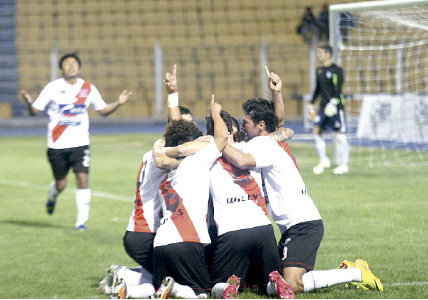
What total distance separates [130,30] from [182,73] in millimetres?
2687

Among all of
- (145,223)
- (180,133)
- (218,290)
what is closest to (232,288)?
(218,290)

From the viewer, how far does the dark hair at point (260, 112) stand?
586 cm

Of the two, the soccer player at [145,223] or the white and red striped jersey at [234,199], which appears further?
the soccer player at [145,223]

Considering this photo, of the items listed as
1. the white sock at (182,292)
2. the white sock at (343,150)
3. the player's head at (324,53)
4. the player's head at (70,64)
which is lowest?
the white sock at (343,150)

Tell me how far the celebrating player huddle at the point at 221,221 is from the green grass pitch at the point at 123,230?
0.24 metres

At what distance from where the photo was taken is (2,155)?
707 inches

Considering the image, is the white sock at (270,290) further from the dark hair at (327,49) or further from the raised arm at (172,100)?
the dark hair at (327,49)

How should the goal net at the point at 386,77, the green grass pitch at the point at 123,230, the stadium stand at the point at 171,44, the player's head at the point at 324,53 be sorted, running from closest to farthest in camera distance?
the green grass pitch at the point at 123,230 < the player's head at the point at 324,53 < the goal net at the point at 386,77 < the stadium stand at the point at 171,44

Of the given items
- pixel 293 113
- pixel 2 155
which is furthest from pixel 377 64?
pixel 2 155

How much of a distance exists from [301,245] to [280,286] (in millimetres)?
512

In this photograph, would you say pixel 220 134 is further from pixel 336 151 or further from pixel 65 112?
pixel 336 151

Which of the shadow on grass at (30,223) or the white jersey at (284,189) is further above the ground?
the white jersey at (284,189)

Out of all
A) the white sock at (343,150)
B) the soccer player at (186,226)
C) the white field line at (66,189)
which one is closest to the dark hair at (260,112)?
the soccer player at (186,226)

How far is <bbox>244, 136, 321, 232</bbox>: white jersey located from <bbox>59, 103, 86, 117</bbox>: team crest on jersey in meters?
3.83
